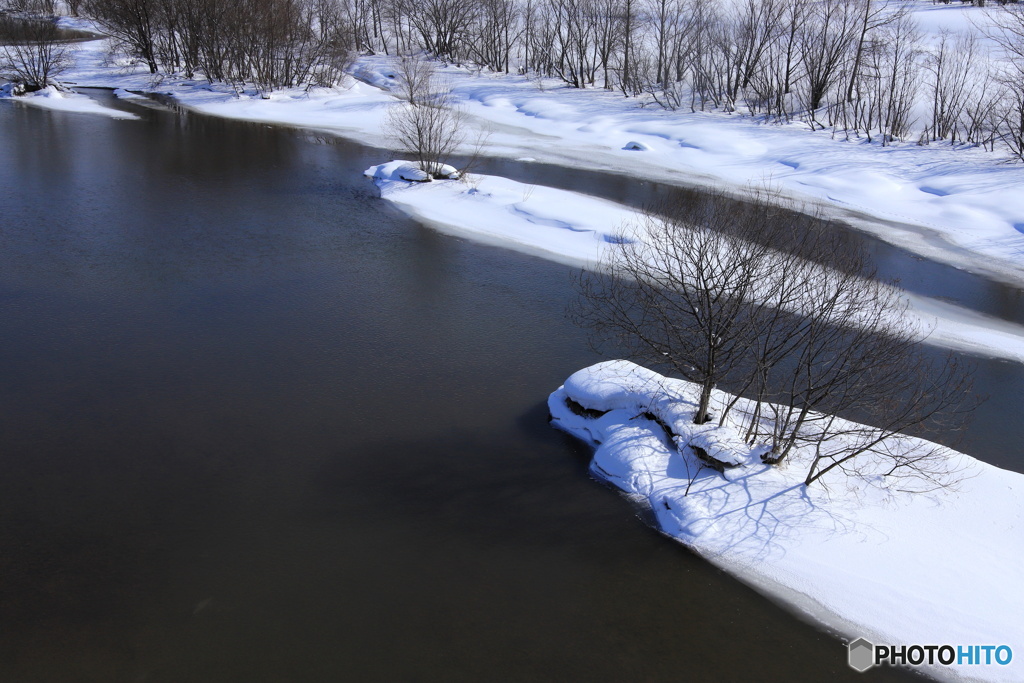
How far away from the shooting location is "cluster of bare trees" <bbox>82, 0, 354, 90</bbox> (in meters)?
43.9

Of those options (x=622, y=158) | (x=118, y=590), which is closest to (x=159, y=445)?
(x=118, y=590)

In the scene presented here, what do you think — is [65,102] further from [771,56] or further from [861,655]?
[861,655]

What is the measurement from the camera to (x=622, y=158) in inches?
1313

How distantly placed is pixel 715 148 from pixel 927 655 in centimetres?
2663

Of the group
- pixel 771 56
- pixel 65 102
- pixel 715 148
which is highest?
pixel 771 56

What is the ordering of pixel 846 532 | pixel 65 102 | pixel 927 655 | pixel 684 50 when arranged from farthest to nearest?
pixel 684 50
pixel 65 102
pixel 846 532
pixel 927 655

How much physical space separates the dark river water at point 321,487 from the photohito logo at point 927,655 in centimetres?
20

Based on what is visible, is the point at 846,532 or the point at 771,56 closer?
the point at 846,532

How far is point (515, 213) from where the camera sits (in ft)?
80.3

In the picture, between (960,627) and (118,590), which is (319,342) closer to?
(118,590)

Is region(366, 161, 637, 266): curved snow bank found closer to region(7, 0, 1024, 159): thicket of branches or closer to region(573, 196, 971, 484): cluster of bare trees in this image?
region(573, 196, 971, 484): cluster of bare trees

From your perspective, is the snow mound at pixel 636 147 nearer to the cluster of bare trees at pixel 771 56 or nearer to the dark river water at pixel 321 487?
the cluster of bare trees at pixel 771 56

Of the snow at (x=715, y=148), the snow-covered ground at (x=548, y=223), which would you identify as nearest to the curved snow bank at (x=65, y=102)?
the snow at (x=715, y=148)

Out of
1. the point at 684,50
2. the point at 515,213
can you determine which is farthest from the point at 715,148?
the point at 515,213
